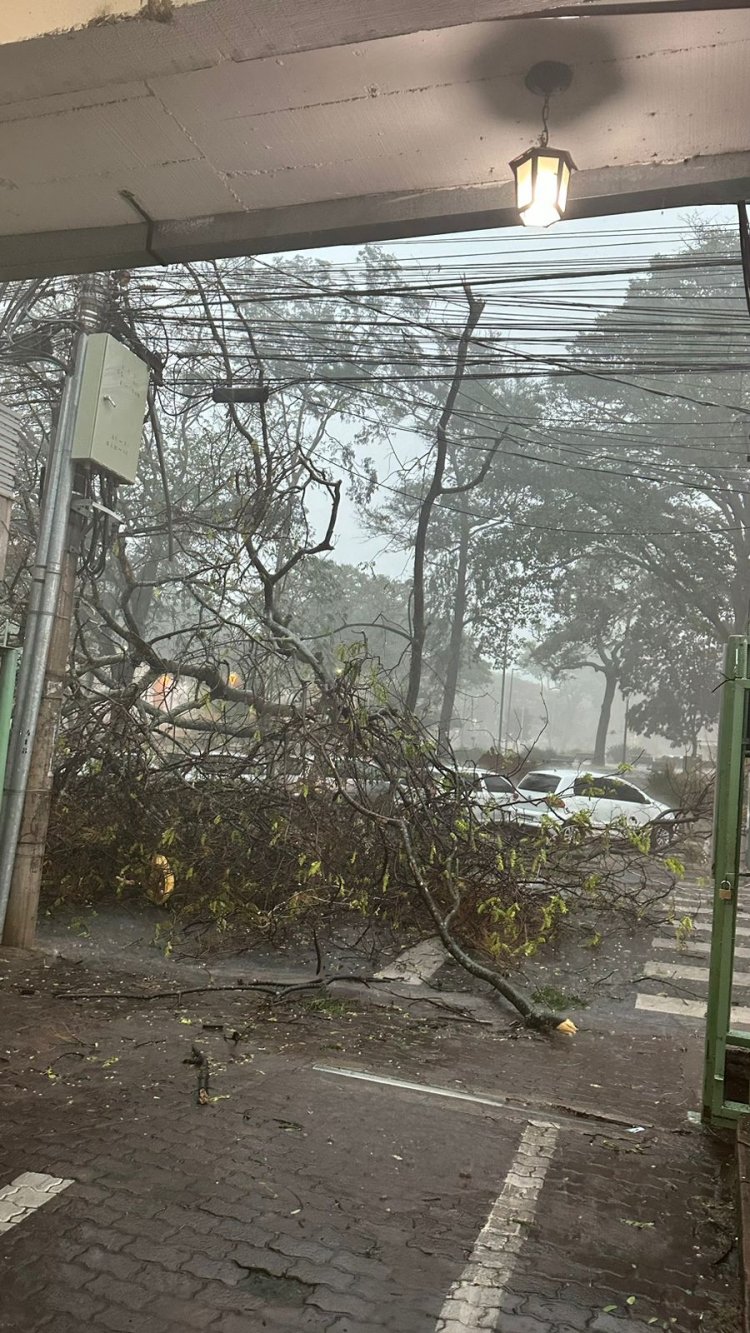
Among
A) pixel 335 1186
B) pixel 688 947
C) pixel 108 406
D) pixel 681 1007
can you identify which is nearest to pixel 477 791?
Answer: pixel 681 1007

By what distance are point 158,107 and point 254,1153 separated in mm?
3776

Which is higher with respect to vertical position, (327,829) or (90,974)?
(327,829)

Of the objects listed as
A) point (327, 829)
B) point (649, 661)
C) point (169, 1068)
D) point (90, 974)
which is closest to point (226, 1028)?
point (169, 1068)

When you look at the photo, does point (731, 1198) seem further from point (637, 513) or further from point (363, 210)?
point (637, 513)

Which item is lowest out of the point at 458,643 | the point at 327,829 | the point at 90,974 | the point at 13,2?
the point at 90,974

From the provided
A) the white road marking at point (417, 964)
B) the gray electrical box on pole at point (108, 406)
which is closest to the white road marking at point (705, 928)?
the white road marking at point (417, 964)

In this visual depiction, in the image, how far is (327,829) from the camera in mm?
7660

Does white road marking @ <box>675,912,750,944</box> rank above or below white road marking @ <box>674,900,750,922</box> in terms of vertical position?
below

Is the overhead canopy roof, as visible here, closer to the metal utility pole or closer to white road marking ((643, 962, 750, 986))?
the metal utility pole

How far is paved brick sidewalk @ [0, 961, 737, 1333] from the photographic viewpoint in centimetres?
251

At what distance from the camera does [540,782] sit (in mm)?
17203

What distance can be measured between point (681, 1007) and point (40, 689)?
5248 mm

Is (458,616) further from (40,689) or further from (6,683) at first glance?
(6,683)

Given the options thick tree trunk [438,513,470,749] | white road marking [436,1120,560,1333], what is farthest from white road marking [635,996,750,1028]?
thick tree trunk [438,513,470,749]
